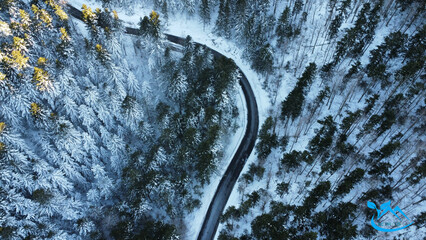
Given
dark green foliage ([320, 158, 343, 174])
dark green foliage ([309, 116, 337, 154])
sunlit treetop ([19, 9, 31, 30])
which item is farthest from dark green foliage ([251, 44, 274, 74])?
sunlit treetop ([19, 9, 31, 30])

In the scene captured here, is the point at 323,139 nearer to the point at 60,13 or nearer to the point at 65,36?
the point at 65,36

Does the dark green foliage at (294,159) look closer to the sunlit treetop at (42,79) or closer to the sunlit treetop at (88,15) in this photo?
the sunlit treetop at (42,79)

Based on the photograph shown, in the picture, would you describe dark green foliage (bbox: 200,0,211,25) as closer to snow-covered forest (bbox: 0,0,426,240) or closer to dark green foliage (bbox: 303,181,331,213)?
snow-covered forest (bbox: 0,0,426,240)

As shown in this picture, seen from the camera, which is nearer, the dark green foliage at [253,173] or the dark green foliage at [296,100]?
the dark green foliage at [253,173]

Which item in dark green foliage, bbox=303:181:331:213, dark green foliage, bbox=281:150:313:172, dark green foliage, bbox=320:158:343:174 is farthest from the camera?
dark green foliage, bbox=281:150:313:172

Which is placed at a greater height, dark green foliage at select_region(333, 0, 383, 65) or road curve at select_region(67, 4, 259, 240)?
dark green foliage at select_region(333, 0, 383, 65)

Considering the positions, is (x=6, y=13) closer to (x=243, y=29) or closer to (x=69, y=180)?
(x=69, y=180)

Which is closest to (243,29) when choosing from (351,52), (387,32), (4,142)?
(351,52)

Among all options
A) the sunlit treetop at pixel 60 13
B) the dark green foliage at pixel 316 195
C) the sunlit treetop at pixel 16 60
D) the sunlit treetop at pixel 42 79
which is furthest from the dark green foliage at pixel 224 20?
the dark green foliage at pixel 316 195

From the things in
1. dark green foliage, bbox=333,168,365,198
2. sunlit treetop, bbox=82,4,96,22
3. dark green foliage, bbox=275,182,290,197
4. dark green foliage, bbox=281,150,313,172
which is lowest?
dark green foliage, bbox=275,182,290,197

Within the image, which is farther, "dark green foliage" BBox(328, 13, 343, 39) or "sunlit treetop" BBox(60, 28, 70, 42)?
"dark green foliage" BBox(328, 13, 343, 39)
